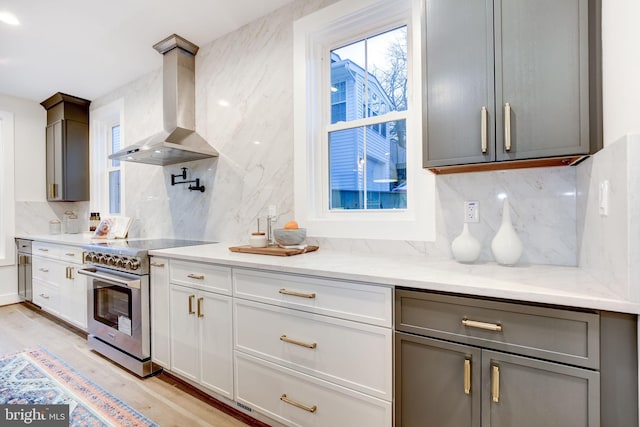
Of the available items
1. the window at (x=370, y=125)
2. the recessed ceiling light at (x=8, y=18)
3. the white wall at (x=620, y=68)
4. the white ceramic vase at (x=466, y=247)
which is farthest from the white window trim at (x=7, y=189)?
the white wall at (x=620, y=68)

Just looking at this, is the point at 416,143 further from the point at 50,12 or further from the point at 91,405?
the point at 50,12

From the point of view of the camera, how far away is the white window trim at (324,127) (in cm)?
186

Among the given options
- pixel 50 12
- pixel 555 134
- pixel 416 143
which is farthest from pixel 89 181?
pixel 555 134

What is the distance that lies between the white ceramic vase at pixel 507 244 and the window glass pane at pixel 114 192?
4.43 metres

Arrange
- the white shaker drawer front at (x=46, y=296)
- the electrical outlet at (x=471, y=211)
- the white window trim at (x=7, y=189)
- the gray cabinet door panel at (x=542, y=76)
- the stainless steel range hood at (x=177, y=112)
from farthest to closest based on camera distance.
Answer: the white window trim at (x=7, y=189), the white shaker drawer front at (x=46, y=296), the stainless steel range hood at (x=177, y=112), the electrical outlet at (x=471, y=211), the gray cabinet door panel at (x=542, y=76)

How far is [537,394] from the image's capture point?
1.03 m

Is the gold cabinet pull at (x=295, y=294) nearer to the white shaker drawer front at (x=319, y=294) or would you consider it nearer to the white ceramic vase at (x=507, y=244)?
the white shaker drawer front at (x=319, y=294)

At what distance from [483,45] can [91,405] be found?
2913mm

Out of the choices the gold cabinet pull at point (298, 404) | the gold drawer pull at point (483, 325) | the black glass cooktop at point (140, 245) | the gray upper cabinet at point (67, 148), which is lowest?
the gold cabinet pull at point (298, 404)

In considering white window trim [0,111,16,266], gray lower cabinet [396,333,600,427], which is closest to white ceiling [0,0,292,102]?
white window trim [0,111,16,266]

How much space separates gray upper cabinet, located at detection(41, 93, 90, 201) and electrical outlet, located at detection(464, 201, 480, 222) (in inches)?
191

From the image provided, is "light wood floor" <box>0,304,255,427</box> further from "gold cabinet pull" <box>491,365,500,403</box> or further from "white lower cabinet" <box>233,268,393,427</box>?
"gold cabinet pull" <box>491,365,500,403</box>

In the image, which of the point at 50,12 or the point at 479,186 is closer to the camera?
the point at 479,186

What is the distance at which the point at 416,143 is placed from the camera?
1879mm
